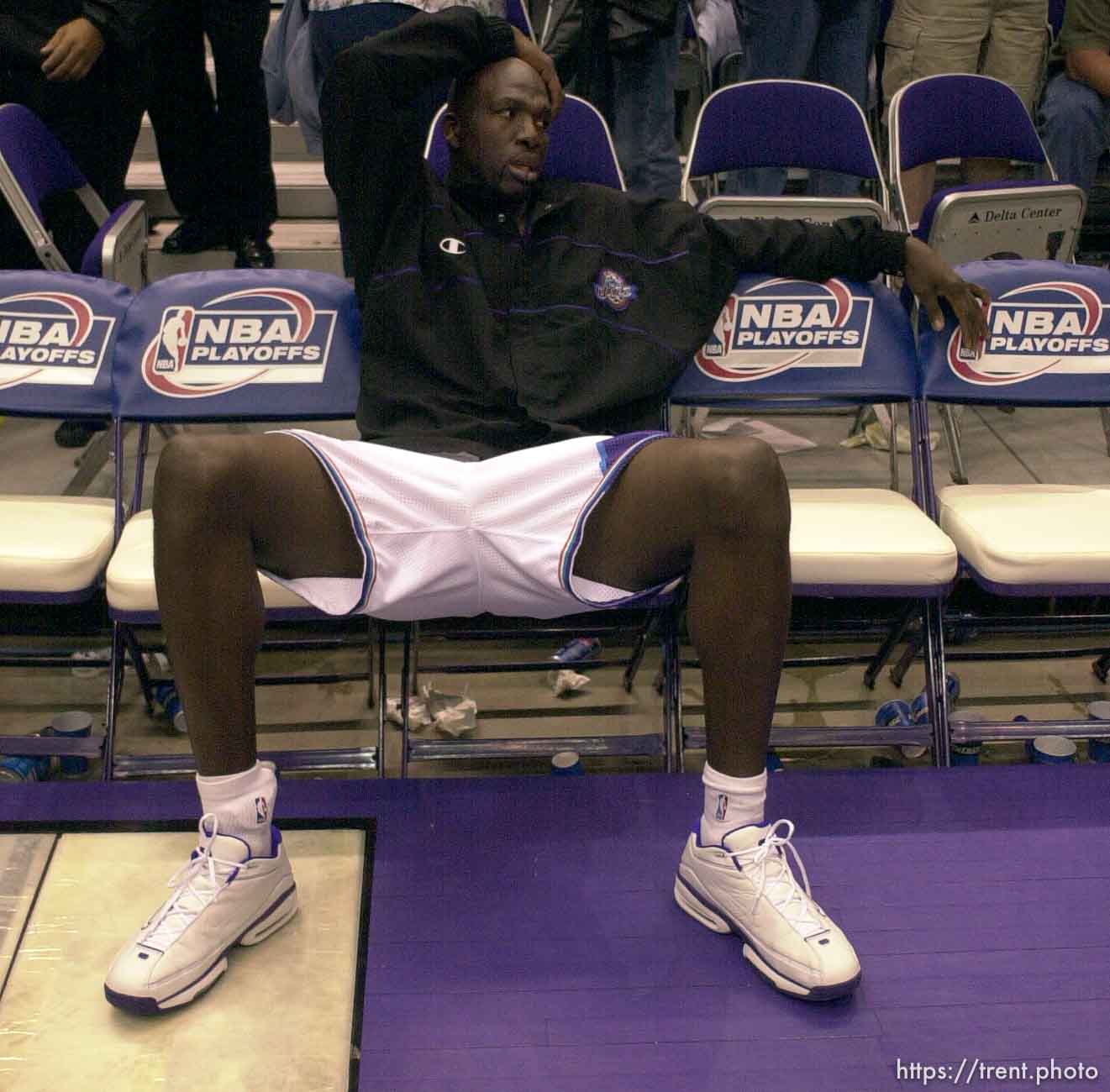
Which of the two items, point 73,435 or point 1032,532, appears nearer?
point 1032,532

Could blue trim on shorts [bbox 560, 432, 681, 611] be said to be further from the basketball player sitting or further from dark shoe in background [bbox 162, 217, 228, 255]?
dark shoe in background [bbox 162, 217, 228, 255]

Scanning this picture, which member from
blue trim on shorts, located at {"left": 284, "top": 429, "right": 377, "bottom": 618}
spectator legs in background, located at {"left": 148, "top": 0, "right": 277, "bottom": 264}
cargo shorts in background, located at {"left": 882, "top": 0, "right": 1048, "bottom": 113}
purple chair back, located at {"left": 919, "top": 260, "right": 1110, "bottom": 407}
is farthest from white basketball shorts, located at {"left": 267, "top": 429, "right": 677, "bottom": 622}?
cargo shorts in background, located at {"left": 882, "top": 0, "right": 1048, "bottom": 113}

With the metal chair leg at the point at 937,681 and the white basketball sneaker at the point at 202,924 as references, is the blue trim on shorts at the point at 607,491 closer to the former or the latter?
the white basketball sneaker at the point at 202,924

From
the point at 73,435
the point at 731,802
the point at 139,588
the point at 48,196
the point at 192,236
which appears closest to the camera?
the point at 731,802

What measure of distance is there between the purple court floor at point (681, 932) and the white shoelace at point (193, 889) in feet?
0.41

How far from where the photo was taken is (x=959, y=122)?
410 centimetres

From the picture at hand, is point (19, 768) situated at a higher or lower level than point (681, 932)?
lower

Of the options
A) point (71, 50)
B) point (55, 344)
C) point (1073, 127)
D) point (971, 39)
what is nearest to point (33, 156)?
point (71, 50)

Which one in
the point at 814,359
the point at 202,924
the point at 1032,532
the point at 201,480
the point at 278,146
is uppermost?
the point at 201,480

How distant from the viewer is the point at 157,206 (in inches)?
194

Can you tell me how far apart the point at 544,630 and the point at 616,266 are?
0.78 meters

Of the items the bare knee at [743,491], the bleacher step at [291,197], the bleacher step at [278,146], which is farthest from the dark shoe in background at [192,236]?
the bare knee at [743,491]

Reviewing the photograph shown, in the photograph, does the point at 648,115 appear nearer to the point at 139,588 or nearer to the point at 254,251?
the point at 254,251

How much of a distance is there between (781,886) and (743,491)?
625 mm
